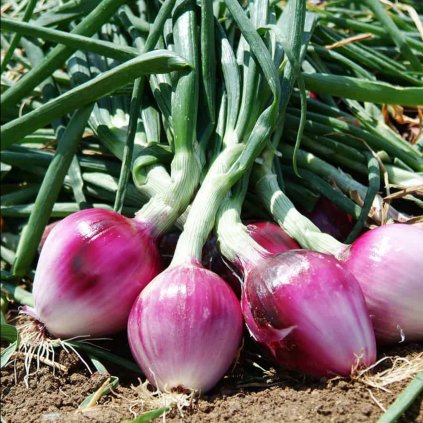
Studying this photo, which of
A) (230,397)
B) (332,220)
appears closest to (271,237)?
(332,220)

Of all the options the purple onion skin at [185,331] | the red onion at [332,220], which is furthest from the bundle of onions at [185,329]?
the red onion at [332,220]

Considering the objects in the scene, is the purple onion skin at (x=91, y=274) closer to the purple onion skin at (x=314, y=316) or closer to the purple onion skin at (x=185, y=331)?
the purple onion skin at (x=185, y=331)

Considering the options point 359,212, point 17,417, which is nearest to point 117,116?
point 359,212

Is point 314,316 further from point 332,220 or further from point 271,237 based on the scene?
point 332,220

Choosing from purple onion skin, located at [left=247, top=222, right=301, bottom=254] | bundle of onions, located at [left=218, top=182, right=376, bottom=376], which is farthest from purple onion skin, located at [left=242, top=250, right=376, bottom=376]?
purple onion skin, located at [left=247, top=222, right=301, bottom=254]

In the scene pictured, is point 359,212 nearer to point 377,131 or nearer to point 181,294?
point 377,131
